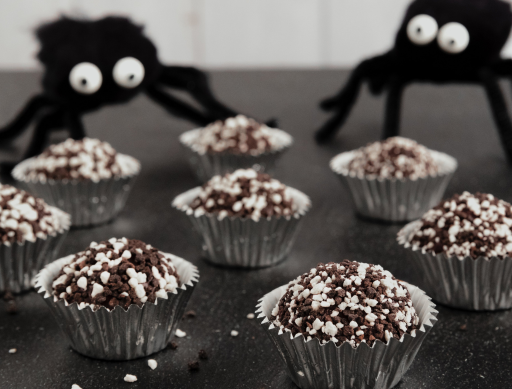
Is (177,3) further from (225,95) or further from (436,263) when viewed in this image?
(436,263)

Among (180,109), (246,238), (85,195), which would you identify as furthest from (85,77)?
(246,238)

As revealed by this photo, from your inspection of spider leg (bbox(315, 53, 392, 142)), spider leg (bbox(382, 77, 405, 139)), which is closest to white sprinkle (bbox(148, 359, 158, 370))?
spider leg (bbox(382, 77, 405, 139))

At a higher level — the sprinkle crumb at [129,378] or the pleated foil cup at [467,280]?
the pleated foil cup at [467,280]

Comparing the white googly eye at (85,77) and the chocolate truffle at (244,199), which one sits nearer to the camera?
the chocolate truffle at (244,199)

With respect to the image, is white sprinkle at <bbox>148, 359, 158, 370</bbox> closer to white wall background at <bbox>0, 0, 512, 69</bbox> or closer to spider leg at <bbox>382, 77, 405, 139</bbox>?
spider leg at <bbox>382, 77, 405, 139</bbox>

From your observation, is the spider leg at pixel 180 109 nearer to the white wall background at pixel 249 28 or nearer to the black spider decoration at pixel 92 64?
the black spider decoration at pixel 92 64

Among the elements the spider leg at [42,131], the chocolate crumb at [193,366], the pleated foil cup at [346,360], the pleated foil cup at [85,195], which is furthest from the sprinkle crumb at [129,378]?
the spider leg at [42,131]
